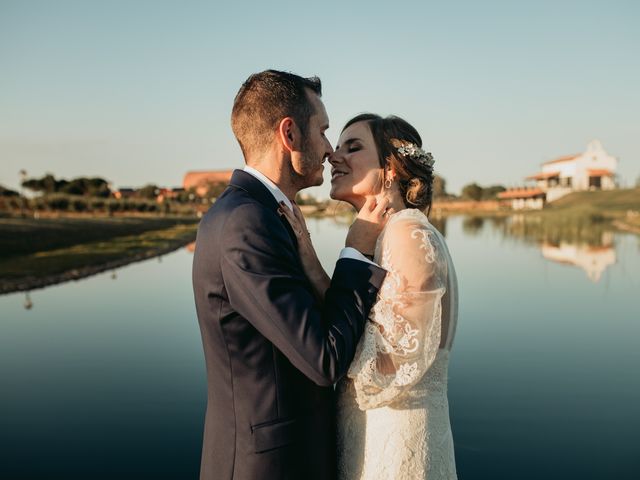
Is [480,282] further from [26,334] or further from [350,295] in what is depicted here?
[350,295]

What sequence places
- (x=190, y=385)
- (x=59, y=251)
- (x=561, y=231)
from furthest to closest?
(x=561, y=231) < (x=59, y=251) < (x=190, y=385)

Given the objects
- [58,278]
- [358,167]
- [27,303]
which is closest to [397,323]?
[358,167]

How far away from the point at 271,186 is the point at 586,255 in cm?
2856

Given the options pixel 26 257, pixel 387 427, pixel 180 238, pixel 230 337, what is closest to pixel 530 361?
pixel 387 427

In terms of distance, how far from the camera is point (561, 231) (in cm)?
4781

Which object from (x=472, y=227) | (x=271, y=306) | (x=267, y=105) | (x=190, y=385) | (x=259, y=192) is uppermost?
(x=267, y=105)

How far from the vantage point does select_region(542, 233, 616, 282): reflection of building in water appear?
22.7 metres

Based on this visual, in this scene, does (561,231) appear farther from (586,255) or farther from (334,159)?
(334,159)

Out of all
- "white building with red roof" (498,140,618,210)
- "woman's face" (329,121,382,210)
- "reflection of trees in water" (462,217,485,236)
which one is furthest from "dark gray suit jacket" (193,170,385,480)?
"white building with red roof" (498,140,618,210)

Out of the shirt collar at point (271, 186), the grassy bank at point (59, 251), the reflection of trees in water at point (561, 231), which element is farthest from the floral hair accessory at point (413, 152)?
the reflection of trees in water at point (561, 231)

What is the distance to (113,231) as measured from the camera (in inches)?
1572

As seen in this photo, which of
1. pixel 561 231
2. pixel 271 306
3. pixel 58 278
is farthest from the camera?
pixel 561 231

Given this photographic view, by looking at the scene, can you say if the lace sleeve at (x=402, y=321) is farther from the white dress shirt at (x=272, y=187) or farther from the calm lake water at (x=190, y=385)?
the calm lake water at (x=190, y=385)

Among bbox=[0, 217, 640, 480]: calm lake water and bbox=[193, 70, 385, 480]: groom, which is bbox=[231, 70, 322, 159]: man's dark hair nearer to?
bbox=[193, 70, 385, 480]: groom
